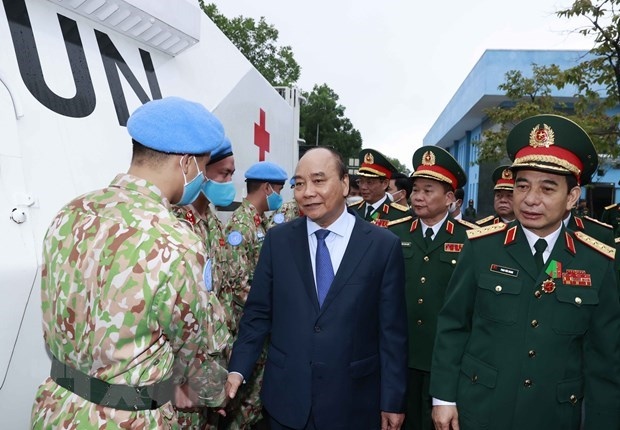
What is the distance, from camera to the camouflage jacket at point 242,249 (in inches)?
139

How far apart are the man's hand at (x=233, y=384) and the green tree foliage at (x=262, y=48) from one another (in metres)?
26.5

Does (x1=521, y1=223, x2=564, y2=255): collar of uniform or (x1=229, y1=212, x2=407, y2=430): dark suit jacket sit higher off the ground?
(x1=521, y1=223, x2=564, y2=255): collar of uniform

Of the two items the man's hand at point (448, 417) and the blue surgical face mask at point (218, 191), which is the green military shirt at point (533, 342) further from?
the blue surgical face mask at point (218, 191)

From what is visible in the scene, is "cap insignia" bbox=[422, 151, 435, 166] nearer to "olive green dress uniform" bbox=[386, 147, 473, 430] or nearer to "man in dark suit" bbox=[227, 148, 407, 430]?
"olive green dress uniform" bbox=[386, 147, 473, 430]

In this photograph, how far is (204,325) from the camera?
151 centimetres

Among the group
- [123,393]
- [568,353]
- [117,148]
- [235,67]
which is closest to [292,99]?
[235,67]

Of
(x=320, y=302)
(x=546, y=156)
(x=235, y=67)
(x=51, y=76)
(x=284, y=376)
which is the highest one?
(x=235, y=67)

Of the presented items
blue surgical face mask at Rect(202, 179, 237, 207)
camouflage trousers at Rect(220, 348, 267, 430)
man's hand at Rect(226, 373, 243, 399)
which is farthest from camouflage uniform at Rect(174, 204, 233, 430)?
camouflage trousers at Rect(220, 348, 267, 430)

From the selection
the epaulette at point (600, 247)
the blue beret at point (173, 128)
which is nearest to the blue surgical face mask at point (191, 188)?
the blue beret at point (173, 128)

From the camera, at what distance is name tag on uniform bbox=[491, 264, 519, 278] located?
224 centimetres

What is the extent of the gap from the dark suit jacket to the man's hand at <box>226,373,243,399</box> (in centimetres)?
4

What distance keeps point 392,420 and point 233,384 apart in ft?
2.37

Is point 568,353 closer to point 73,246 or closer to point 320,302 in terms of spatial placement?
point 320,302

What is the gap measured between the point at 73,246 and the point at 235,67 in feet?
10.1
